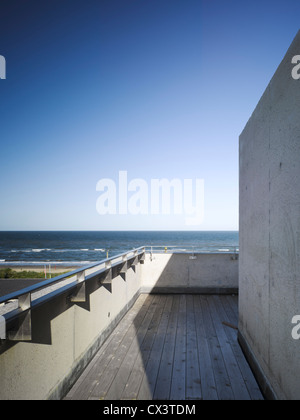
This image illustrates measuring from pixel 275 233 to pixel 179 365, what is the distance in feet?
6.30

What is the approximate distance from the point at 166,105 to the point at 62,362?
6754mm

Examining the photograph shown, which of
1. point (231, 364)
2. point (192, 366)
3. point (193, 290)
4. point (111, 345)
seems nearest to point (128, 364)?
point (111, 345)

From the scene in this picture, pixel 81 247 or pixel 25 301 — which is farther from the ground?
pixel 25 301

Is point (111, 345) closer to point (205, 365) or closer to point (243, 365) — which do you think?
point (205, 365)

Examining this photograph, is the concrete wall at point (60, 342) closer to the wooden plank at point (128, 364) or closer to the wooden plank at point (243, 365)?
the wooden plank at point (128, 364)

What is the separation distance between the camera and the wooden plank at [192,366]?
6.61 ft

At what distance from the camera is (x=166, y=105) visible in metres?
6.64

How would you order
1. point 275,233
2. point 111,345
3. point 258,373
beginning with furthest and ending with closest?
point 111,345
point 258,373
point 275,233

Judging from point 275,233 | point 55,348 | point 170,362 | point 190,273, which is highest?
point 275,233

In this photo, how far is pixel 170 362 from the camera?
2.57 meters

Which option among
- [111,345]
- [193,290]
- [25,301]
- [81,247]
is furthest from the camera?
[81,247]

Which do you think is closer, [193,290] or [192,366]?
[192,366]

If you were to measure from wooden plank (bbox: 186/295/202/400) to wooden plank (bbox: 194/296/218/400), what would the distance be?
46 millimetres
